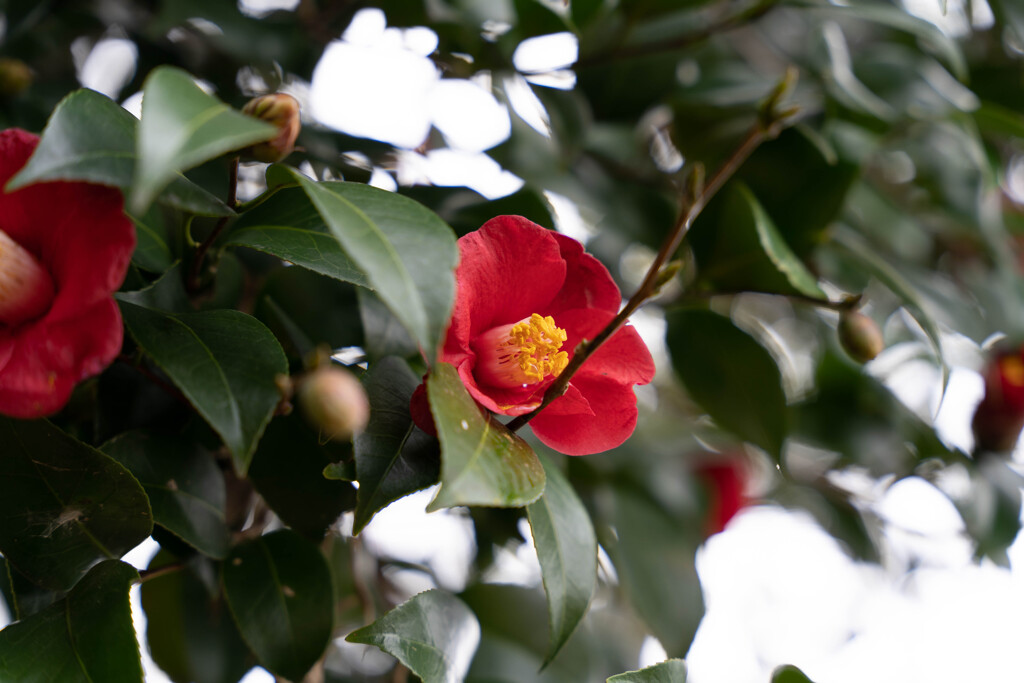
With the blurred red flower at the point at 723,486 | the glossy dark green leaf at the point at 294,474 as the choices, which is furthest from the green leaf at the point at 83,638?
the blurred red flower at the point at 723,486

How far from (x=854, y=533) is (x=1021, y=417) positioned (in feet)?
0.91

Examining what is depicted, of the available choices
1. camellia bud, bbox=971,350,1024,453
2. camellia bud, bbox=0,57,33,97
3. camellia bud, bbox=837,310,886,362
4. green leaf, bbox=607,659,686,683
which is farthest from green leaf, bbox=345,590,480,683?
camellia bud, bbox=971,350,1024,453

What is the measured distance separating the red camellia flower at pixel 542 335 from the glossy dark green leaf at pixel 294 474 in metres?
0.12

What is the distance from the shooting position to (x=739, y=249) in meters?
0.77

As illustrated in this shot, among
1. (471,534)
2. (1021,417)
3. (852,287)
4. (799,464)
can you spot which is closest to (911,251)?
(852,287)

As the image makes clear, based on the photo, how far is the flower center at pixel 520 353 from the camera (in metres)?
0.48

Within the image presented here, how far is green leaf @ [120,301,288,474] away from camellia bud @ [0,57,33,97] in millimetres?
439

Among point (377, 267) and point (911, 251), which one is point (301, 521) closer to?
point (377, 267)

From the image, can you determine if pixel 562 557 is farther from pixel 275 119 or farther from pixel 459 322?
pixel 275 119

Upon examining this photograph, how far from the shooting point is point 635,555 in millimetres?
808

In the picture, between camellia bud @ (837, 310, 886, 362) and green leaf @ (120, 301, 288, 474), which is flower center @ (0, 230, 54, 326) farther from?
camellia bud @ (837, 310, 886, 362)

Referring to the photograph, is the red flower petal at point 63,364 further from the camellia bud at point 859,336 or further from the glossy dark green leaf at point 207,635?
the camellia bud at point 859,336

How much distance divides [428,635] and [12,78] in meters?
0.64

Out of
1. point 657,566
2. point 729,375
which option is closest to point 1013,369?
point 729,375
